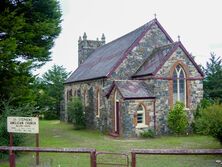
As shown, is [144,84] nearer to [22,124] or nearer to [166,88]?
[166,88]

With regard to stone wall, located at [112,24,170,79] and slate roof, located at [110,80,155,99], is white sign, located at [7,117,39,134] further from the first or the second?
stone wall, located at [112,24,170,79]

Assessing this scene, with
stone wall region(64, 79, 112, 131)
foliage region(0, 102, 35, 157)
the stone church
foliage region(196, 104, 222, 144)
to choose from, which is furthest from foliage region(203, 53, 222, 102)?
foliage region(0, 102, 35, 157)

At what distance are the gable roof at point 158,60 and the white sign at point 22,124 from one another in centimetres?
1290

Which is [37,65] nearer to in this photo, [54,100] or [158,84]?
[158,84]

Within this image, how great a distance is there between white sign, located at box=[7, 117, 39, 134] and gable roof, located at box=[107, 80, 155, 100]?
1044 centimetres

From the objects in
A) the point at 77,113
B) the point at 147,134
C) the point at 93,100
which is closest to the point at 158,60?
the point at 147,134

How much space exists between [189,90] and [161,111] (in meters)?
3.08

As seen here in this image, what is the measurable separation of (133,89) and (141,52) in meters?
5.13

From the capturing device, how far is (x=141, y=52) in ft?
89.2

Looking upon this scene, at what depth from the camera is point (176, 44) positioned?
950 inches

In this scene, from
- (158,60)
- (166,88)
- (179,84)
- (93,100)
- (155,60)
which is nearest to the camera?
(166,88)

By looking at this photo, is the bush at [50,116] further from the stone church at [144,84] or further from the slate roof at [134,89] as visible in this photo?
the slate roof at [134,89]

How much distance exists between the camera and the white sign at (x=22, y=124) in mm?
12422

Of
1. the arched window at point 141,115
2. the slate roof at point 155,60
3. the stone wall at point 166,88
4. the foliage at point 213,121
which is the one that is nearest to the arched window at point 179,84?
the stone wall at point 166,88
